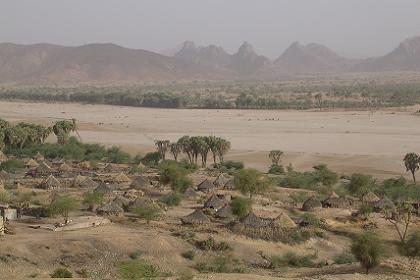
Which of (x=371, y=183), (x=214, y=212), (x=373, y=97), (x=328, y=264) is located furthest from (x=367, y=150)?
(x=373, y=97)

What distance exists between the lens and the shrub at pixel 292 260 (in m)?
27.6

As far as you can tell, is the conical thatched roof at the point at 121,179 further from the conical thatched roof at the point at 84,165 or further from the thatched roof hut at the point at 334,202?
the thatched roof hut at the point at 334,202

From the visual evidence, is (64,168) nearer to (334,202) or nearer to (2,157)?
(2,157)

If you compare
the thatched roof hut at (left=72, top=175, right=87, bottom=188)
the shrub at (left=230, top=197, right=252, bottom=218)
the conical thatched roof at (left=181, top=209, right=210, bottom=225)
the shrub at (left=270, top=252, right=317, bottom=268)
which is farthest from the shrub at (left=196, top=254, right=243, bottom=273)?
the thatched roof hut at (left=72, top=175, right=87, bottom=188)

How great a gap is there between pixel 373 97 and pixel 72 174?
107507 mm

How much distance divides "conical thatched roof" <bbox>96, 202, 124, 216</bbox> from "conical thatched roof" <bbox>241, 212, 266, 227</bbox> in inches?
262

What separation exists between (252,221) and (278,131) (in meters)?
53.7

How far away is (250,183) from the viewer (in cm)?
4000

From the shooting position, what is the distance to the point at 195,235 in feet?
96.0

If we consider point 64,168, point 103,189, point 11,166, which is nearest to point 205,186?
point 103,189

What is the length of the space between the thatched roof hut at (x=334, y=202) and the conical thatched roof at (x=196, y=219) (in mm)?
9059

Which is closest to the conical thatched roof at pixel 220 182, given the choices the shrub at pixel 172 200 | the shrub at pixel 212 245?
the shrub at pixel 172 200

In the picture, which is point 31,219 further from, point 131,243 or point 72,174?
point 72,174

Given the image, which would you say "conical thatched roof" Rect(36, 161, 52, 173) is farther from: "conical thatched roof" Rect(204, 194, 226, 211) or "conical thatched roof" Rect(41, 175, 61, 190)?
"conical thatched roof" Rect(204, 194, 226, 211)
